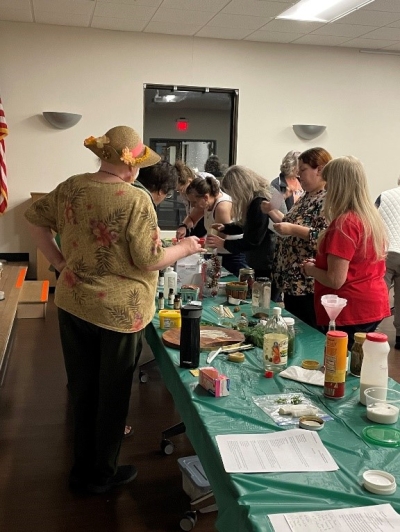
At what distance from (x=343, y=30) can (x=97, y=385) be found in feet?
17.6

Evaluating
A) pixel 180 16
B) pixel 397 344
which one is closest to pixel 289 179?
pixel 397 344

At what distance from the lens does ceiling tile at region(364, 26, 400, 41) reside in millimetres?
6118

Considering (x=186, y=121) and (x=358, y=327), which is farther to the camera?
(x=186, y=121)

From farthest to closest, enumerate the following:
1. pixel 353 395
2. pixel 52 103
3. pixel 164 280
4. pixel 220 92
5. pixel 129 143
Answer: pixel 220 92 < pixel 52 103 < pixel 164 280 < pixel 129 143 < pixel 353 395

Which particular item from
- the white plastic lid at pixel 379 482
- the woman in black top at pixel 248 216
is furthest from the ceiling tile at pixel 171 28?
the white plastic lid at pixel 379 482

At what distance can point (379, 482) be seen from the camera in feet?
4.16

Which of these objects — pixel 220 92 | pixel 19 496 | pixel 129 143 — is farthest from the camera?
pixel 220 92

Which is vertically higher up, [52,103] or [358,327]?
[52,103]

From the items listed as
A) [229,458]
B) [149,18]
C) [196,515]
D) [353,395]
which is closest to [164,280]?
[196,515]

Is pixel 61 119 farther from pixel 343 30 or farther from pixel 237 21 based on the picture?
pixel 343 30

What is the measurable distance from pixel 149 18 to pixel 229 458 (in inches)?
213

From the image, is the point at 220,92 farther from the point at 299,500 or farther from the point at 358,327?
the point at 299,500

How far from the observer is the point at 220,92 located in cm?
689

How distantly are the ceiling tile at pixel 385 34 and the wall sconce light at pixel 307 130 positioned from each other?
3.81ft
